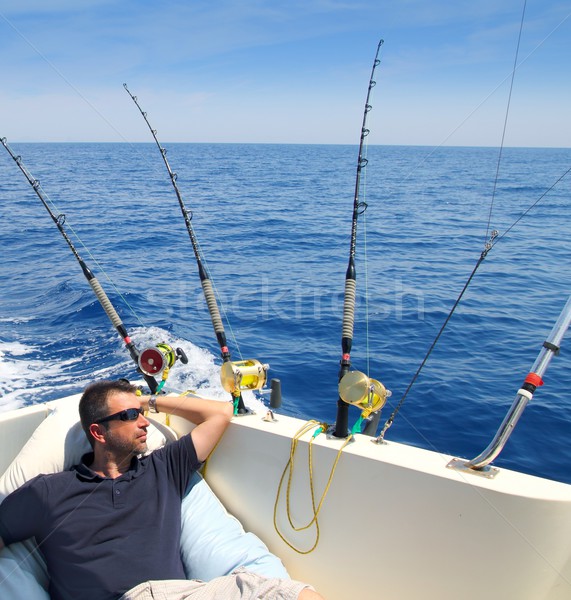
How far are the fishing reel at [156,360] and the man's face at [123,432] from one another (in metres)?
0.41

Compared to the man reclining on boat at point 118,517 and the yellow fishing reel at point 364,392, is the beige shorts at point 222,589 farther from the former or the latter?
the yellow fishing reel at point 364,392

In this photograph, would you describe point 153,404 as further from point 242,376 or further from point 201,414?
point 242,376

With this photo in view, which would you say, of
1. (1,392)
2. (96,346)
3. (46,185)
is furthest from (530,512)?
(46,185)

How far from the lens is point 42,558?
7.53 ft

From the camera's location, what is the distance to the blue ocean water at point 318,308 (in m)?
5.62

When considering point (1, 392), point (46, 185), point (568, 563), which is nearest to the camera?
point (568, 563)

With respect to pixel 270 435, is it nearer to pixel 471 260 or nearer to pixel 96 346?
pixel 96 346

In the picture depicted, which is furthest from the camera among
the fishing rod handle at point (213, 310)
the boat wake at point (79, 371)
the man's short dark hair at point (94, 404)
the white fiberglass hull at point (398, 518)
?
the boat wake at point (79, 371)

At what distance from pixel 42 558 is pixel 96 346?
488 cm

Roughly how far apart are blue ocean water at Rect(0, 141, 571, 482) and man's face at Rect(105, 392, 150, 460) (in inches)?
115

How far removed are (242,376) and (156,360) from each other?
52cm

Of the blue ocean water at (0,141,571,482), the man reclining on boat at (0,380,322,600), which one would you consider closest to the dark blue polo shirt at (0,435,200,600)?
the man reclining on boat at (0,380,322,600)

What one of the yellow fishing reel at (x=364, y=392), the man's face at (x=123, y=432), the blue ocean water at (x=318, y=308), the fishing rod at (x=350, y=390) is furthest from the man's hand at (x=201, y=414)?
→ the blue ocean water at (x=318, y=308)

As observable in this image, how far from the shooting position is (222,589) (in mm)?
2121
